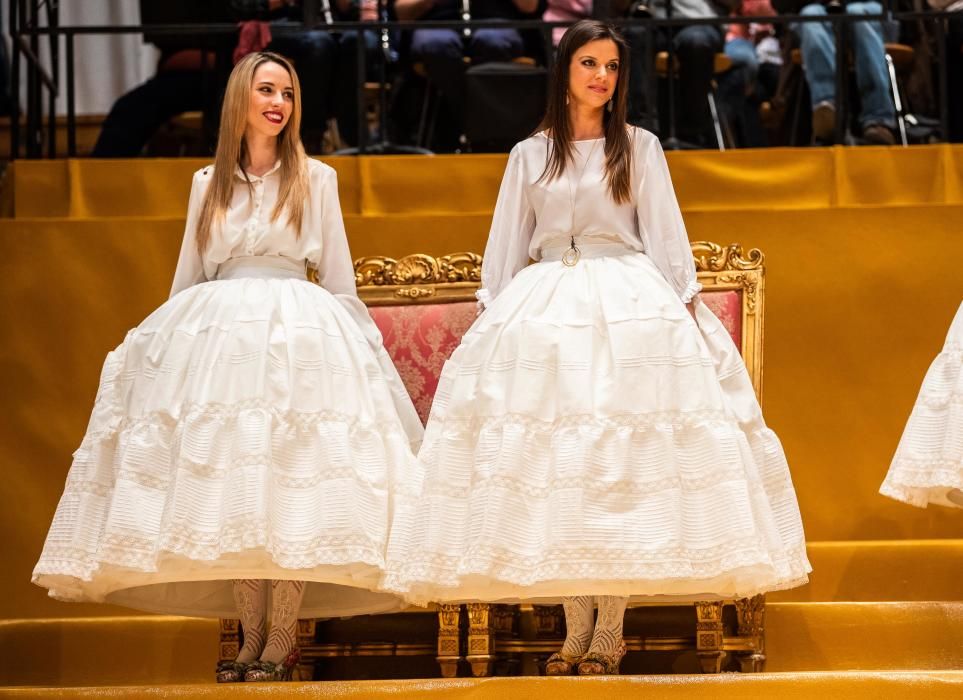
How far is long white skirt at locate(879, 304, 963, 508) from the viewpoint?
12.4ft

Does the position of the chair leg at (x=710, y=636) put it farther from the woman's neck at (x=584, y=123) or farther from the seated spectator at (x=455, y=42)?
the seated spectator at (x=455, y=42)

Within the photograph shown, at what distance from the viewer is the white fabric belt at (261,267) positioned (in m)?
3.87

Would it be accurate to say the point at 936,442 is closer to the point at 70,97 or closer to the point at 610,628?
the point at 610,628

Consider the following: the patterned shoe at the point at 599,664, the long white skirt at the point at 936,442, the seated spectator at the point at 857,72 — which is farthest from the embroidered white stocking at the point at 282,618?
the seated spectator at the point at 857,72

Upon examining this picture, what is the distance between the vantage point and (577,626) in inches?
140

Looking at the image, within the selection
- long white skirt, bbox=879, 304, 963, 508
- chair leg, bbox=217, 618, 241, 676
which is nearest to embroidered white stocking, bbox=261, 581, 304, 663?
chair leg, bbox=217, 618, 241, 676

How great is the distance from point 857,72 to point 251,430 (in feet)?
10.1

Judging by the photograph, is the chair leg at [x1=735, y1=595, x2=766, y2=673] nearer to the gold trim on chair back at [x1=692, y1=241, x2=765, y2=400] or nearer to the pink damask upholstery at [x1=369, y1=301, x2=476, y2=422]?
the gold trim on chair back at [x1=692, y1=241, x2=765, y2=400]

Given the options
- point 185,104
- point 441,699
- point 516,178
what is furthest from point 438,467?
point 185,104

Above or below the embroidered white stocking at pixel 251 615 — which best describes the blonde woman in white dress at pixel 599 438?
above

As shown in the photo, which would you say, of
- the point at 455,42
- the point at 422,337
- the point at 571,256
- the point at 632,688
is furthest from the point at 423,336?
the point at 455,42

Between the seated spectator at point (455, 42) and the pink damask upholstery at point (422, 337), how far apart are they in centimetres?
171

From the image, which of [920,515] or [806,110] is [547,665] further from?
[806,110]

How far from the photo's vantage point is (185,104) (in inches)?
231
